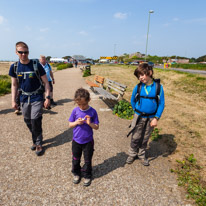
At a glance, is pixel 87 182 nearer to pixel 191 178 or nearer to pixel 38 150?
pixel 38 150

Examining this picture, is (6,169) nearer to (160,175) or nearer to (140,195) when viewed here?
(140,195)

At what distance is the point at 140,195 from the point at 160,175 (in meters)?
0.64

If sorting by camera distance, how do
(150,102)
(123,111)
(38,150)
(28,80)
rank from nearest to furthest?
(150,102) < (28,80) < (38,150) < (123,111)

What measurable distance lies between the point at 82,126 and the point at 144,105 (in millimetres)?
1150

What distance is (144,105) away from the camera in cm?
267

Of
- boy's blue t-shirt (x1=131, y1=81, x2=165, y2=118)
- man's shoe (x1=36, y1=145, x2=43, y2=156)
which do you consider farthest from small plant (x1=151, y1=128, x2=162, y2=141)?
man's shoe (x1=36, y1=145, x2=43, y2=156)

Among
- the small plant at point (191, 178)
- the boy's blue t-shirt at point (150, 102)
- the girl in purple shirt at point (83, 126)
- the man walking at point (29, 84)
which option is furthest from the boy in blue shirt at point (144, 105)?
the man walking at point (29, 84)

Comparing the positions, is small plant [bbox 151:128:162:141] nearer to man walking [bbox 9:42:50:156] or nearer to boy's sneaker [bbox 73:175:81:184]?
boy's sneaker [bbox 73:175:81:184]

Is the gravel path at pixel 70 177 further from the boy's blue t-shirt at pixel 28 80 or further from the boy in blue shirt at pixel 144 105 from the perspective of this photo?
the boy's blue t-shirt at pixel 28 80

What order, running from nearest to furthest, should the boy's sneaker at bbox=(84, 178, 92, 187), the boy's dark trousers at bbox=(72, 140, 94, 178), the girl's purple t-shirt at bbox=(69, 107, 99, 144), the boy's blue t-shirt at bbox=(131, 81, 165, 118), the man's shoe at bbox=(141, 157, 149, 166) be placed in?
the girl's purple t-shirt at bbox=(69, 107, 99, 144) → the boy's dark trousers at bbox=(72, 140, 94, 178) → the boy's sneaker at bbox=(84, 178, 92, 187) → the boy's blue t-shirt at bbox=(131, 81, 165, 118) → the man's shoe at bbox=(141, 157, 149, 166)

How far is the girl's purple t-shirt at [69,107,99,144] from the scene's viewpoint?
222 cm

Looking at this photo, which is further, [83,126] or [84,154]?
[84,154]

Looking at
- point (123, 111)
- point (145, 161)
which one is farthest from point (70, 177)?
point (123, 111)

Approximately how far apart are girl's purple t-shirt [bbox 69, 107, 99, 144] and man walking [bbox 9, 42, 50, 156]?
98 centimetres
